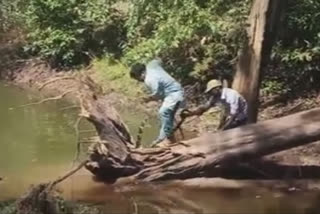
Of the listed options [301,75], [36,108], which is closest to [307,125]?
[301,75]

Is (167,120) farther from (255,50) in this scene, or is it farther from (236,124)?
(255,50)

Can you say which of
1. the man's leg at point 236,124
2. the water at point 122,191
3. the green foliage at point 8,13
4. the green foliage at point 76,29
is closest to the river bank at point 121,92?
the green foliage at point 76,29

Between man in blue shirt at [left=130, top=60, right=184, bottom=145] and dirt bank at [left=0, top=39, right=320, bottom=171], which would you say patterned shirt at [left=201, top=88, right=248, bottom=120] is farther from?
dirt bank at [left=0, top=39, right=320, bottom=171]

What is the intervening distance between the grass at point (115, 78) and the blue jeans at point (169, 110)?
6.33 meters

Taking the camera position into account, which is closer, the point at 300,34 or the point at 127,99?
the point at 300,34

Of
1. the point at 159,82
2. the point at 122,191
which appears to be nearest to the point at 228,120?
the point at 159,82

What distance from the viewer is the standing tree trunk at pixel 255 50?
1275cm

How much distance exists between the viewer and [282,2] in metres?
13.0

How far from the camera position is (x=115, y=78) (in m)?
19.6

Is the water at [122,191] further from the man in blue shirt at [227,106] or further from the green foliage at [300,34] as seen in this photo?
the green foliage at [300,34]

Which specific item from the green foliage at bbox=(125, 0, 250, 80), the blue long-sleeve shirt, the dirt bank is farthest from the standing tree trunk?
the green foliage at bbox=(125, 0, 250, 80)

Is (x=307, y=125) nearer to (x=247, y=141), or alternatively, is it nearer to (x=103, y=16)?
(x=247, y=141)

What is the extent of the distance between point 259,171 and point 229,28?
242 inches

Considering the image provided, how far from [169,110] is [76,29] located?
35.0 feet
